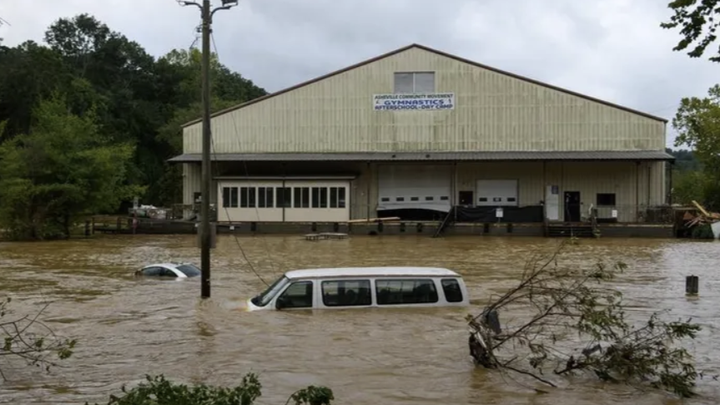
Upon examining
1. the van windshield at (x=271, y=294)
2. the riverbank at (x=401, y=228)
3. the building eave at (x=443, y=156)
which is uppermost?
the building eave at (x=443, y=156)

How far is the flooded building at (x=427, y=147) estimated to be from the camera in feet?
167

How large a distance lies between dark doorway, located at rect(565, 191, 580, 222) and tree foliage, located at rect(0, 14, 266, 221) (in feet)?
135

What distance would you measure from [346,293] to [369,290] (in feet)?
1.50

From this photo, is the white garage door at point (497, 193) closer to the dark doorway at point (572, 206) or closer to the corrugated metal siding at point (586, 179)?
the corrugated metal siding at point (586, 179)

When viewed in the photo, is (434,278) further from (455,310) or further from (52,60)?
(52,60)

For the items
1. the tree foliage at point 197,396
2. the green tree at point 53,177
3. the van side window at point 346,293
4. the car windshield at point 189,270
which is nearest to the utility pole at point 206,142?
the car windshield at point 189,270

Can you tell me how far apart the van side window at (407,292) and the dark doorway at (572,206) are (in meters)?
38.4

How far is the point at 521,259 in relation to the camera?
1254 inches

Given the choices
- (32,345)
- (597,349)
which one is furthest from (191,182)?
(597,349)

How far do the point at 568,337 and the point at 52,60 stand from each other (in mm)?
73103

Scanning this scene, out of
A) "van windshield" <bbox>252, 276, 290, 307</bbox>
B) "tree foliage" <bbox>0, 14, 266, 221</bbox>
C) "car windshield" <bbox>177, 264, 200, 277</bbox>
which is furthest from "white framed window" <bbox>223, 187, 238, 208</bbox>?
"van windshield" <bbox>252, 276, 290, 307</bbox>

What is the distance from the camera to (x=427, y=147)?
5244cm

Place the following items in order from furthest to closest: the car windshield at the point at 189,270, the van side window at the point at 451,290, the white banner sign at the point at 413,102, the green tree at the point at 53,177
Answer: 1. the white banner sign at the point at 413,102
2. the green tree at the point at 53,177
3. the car windshield at the point at 189,270
4. the van side window at the point at 451,290

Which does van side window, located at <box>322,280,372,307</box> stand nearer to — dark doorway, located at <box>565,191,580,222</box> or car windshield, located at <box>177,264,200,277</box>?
car windshield, located at <box>177,264,200,277</box>
